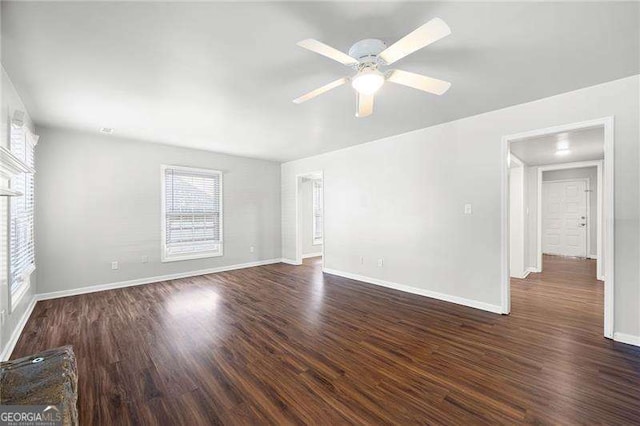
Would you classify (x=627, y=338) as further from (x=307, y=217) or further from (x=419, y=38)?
(x=307, y=217)

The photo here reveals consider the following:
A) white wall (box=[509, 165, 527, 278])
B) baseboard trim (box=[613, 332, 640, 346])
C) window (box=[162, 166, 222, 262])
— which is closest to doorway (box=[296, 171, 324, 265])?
window (box=[162, 166, 222, 262])

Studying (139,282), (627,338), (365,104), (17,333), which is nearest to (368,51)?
(365,104)

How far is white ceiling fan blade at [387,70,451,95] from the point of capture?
195cm

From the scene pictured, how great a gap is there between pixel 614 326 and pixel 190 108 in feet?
16.6

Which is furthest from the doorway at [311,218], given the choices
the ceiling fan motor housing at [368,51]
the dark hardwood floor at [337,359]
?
the ceiling fan motor housing at [368,51]

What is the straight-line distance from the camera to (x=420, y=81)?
200 cm

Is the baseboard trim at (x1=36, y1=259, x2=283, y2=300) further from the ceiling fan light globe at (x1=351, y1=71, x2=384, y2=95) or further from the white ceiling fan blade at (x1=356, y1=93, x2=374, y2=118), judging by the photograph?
the ceiling fan light globe at (x1=351, y1=71, x2=384, y2=95)

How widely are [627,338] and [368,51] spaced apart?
3.55 meters

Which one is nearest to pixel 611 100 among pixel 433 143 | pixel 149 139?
pixel 433 143

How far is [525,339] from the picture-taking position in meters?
2.63

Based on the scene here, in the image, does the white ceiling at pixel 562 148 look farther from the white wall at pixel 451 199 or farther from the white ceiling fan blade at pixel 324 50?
the white ceiling fan blade at pixel 324 50

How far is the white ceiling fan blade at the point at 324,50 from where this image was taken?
1579mm

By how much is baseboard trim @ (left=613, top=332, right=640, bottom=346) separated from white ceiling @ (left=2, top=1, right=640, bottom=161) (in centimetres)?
245

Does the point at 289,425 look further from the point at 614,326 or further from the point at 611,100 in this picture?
the point at 611,100
